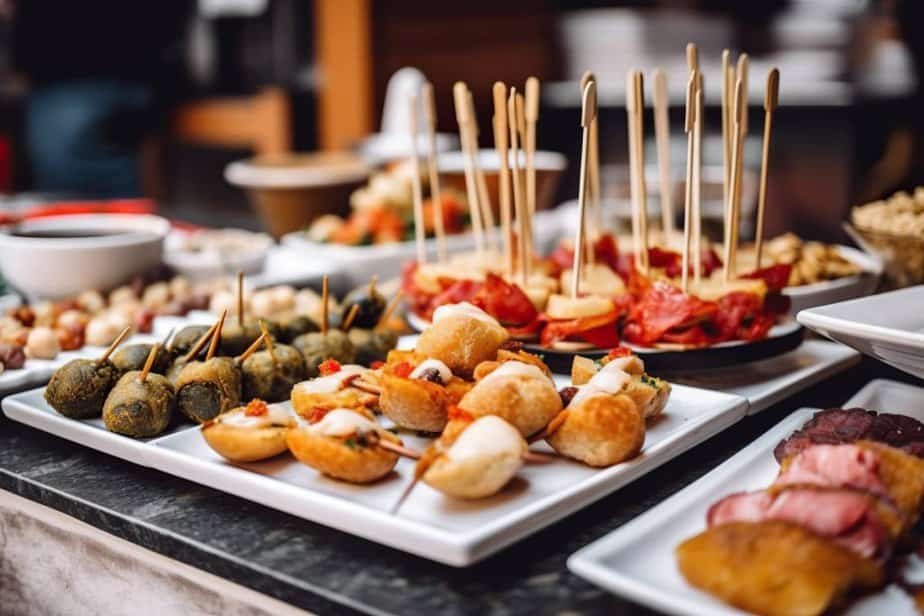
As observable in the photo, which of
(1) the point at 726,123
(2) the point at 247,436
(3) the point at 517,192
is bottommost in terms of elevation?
(2) the point at 247,436

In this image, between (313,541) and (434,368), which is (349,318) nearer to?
(434,368)

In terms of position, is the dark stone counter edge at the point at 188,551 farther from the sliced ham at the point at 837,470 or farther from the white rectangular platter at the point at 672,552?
the sliced ham at the point at 837,470

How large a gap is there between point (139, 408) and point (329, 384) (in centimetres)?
26

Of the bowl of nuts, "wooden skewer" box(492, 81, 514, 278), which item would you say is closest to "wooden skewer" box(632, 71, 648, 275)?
"wooden skewer" box(492, 81, 514, 278)

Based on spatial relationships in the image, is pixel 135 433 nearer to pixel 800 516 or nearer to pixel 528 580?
pixel 528 580

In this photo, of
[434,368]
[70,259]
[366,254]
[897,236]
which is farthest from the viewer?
[366,254]

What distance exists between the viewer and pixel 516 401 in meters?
1.22

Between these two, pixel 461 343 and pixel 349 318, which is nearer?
pixel 461 343

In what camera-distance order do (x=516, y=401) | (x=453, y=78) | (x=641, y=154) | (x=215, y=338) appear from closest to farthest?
(x=516, y=401) → (x=215, y=338) → (x=641, y=154) → (x=453, y=78)

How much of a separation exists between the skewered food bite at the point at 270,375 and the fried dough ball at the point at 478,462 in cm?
43

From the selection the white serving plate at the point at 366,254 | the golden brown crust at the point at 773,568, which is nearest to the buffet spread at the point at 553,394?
the golden brown crust at the point at 773,568

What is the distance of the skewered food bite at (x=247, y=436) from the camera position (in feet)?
4.06

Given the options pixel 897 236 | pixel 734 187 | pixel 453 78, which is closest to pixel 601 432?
pixel 734 187

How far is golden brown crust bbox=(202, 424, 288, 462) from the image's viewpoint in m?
1.24
